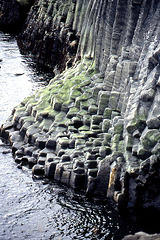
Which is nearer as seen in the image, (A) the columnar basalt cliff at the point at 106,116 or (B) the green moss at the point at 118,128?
(A) the columnar basalt cliff at the point at 106,116

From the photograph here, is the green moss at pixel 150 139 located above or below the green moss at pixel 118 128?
above

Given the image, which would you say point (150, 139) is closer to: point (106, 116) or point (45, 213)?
point (106, 116)

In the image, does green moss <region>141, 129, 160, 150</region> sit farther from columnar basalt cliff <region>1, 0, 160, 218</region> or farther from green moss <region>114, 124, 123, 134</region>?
green moss <region>114, 124, 123, 134</region>

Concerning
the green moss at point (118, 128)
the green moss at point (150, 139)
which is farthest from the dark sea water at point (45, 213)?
the green moss at point (118, 128)

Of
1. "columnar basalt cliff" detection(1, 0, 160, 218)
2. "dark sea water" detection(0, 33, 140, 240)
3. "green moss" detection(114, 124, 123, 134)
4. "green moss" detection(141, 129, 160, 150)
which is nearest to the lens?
"dark sea water" detection(0, 33, 140, 240)

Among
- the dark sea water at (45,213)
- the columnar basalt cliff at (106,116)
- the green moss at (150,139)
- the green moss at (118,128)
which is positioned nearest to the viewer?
the dark sea water at (45,213)

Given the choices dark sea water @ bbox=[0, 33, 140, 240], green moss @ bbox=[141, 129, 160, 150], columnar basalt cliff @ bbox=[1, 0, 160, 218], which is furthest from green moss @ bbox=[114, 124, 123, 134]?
dark sea water @ bbox=[0, 33, 140, 240]

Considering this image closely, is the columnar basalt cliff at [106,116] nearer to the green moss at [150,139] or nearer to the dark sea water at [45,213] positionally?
the green moss at [150,139]

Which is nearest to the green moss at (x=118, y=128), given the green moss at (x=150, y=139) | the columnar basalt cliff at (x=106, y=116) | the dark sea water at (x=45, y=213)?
the columnar basalt cliff at (x=106, y=116)

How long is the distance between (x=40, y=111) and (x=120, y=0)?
7855 millimetres

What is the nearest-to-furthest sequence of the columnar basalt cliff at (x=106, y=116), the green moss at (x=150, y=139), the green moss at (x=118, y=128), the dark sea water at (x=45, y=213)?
1. the dark sea water at (x=45, y=213)
2. the green moss at (x=150, y=139)
3. the columnar basalt cliff at (x=106, y=116)
4. the green moss at (x=118, y=128)

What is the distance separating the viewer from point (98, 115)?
23062 millimetres

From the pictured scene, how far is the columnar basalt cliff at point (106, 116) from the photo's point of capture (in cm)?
1797

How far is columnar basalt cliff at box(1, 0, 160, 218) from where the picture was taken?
1797 cm
